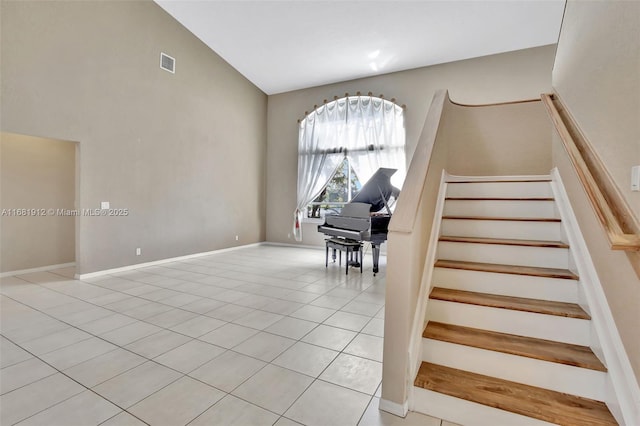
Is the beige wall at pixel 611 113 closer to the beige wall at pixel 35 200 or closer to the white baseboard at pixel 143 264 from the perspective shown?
the white baseboard at pixel 143 264

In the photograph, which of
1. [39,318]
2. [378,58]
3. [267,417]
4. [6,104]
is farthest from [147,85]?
[267,417]

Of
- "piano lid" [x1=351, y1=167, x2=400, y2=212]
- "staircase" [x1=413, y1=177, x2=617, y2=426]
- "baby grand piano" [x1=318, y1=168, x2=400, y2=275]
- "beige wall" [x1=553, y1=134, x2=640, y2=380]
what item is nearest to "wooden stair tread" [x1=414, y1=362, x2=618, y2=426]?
"staircase" [x1=413, y1=177, x2=617, y2=426]

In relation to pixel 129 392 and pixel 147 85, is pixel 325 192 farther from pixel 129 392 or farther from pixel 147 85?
pixel 129 392

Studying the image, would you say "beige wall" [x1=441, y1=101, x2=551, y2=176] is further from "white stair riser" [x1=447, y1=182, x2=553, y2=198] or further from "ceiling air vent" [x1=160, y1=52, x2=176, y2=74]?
"ceiling air vent" [x1=160, y1=52, x2=176, y2=74]

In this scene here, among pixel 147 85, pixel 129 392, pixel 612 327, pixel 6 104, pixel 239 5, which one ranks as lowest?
pixel 129 392

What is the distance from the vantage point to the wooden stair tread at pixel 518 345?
1461 millimetres

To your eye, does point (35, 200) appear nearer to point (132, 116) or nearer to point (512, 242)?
point (132, 116)

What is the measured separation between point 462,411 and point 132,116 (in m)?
5.63

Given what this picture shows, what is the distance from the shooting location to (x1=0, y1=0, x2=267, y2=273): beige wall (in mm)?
3693

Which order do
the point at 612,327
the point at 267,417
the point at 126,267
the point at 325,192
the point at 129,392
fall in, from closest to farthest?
the point at 612,327 < the point at 267,417 < the point at 129,392 < the point at 126,267 < the point at 325,192

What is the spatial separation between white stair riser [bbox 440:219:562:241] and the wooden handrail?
687 millimetres

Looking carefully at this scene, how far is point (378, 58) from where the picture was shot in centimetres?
562

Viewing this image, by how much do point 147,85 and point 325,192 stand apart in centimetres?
410

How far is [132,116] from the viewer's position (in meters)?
4.74
